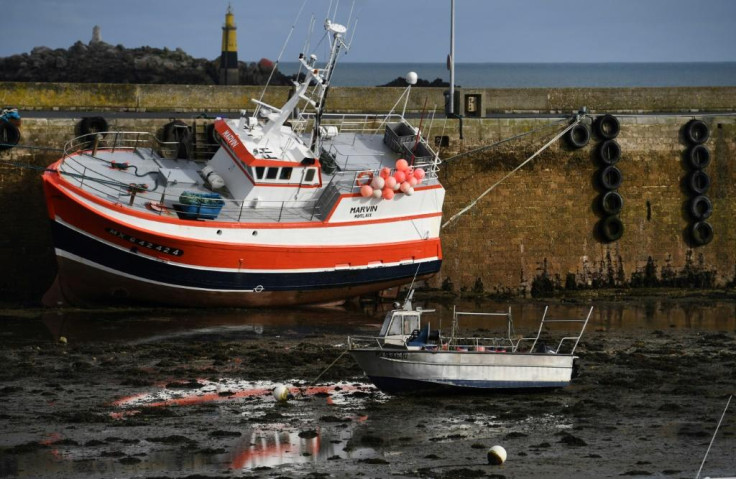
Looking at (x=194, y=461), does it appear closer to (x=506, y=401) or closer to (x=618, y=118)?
(x=506, y=401)

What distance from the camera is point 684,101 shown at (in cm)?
3147

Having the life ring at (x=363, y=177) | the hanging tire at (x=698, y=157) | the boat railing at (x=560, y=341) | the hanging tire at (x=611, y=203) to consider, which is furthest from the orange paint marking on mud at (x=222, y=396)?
the hanging tire at (x=698, y=157)

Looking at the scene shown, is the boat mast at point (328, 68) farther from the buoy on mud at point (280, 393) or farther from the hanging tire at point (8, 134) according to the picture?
the buoy on mud at point (280, 393)

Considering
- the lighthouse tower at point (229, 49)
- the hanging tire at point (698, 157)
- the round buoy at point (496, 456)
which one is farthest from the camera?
the lighthouse tower at point (229, 49)

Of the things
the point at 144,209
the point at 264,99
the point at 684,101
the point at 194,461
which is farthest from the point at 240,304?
the point at 684,101

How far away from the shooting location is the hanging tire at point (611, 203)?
93.8ft

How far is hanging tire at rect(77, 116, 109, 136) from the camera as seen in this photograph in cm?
2623

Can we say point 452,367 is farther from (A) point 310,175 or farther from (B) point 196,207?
(A) point 310,175

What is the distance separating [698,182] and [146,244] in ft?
40.3

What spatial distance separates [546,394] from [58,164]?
985cm

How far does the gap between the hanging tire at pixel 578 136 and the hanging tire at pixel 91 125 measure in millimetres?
9388

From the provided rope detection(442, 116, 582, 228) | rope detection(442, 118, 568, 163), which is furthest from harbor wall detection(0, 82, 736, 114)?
rope detection(442, 116, 582, 228)

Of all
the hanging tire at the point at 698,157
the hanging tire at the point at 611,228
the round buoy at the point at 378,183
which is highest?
the hanging tire at the point at 698,157

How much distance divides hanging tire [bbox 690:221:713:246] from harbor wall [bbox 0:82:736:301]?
0.46 feet
